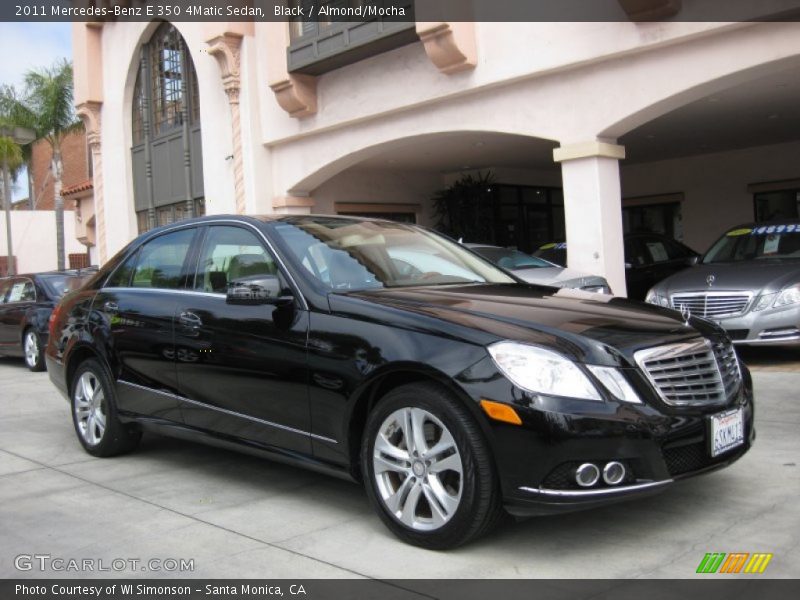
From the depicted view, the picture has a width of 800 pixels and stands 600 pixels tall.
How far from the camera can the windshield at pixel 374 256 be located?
190 inches

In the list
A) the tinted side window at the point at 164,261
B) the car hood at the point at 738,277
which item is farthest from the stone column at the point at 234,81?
the tinted side window at the point at 164,261

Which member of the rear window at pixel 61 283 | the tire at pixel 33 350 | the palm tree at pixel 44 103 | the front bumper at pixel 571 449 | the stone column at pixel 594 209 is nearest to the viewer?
the front bumper at pixel 571 449

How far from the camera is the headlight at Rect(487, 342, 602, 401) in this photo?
3.69m

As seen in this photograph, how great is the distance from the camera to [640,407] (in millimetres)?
3723

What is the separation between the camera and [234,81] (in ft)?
54.0

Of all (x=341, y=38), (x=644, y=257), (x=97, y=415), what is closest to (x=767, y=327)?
(x=644, y=257)

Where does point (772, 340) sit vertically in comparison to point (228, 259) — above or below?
below

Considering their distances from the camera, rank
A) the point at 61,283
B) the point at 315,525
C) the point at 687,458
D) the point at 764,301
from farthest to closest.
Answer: the point at 61,283
the point at 764,301
the point at 315,525
the point at 687,458

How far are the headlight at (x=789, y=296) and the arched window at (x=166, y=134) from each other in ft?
43.1

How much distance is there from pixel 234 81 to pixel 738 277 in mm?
10657

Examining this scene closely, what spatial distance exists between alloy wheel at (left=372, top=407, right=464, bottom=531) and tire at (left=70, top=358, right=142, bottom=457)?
2591 millimetres

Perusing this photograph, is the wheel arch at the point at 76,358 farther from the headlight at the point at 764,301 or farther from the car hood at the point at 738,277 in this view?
the headlight at the point at 764,301

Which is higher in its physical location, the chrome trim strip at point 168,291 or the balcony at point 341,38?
the balcony at point 341,38

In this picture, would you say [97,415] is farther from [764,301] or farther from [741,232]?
[741,232]
